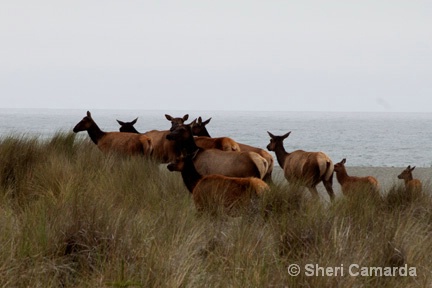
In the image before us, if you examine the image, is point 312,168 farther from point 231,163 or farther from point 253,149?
point 231,163

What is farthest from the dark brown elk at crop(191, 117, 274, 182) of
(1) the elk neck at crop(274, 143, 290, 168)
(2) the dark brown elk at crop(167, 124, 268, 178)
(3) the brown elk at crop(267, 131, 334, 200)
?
(1) the elk neck at crop(274, 143, 290, 168)

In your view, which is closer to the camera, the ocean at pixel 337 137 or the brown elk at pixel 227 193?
the brown elk at pixel 227 193

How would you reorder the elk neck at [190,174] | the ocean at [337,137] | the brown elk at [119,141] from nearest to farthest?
1. the elk neck at [190,174]
2. the brown elk at [119,141]
3. the ocean at [337,137]

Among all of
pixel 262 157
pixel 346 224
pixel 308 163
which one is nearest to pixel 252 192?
pixel 346 224

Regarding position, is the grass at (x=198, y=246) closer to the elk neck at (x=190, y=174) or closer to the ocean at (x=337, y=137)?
the elk neck at (x=190, y=174)

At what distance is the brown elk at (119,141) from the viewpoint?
49.5ft

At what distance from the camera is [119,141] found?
15.6 m

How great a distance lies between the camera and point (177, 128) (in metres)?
12.1

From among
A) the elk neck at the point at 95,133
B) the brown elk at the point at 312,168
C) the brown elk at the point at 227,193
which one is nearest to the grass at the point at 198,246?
the brown elk at the point at 227,193

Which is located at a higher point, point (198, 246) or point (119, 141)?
point (119, 141)

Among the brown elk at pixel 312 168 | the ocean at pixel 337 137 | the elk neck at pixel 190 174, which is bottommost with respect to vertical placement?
the ocean at pixel 337 137

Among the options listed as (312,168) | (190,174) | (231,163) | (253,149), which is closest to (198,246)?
(190,174)

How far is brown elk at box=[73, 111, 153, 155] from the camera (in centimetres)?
1509

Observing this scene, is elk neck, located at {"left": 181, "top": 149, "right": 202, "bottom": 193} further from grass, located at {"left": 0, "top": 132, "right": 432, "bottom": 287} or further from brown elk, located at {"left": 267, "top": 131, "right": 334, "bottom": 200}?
brown elk, located at {"left": 267, "top": 131, "right": 334, "bottom": 200}
